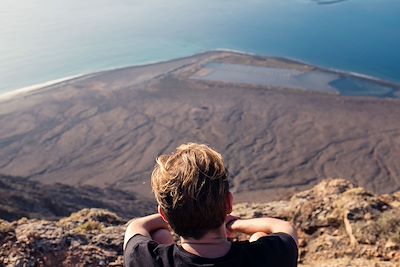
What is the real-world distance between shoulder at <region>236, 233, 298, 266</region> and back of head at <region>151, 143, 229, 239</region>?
230mm

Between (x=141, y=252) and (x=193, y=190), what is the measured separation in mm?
507

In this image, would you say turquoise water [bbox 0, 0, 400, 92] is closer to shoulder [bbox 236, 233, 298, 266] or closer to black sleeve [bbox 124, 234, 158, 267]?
shoulder [bbox 236, 233, 298, 266]

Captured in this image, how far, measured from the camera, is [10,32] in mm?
60844

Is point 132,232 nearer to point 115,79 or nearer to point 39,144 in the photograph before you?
point 39,144

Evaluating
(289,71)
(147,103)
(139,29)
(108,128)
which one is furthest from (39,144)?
(139,29)

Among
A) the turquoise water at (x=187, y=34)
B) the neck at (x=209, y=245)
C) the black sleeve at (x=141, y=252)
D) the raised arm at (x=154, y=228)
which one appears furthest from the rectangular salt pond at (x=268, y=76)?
the neck at (x=209, y=245)

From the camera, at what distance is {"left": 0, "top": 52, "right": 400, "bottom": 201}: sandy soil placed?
3194cm

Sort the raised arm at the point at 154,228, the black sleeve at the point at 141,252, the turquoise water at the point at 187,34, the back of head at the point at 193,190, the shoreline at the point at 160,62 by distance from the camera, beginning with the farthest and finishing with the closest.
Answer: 1. the turquoise water at the point at 187,34
2. the shoreline at the point at 160,62
3. the raised arm at the point at 154,228
4. the black sleeve at the point at 141,252
5. the back of head at the point at 193,190

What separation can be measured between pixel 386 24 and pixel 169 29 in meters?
26.7

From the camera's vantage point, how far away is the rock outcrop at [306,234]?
468 cm

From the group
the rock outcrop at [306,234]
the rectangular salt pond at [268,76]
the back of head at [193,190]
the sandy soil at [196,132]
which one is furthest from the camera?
the rectangular salt pond at [268,76]

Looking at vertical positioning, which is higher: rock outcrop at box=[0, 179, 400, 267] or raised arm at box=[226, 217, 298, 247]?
raised arm at box=[226, 217, 298, 247]

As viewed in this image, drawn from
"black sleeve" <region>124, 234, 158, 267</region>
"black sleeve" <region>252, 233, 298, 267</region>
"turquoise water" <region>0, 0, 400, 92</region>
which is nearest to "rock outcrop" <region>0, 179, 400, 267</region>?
"black sleeve" <region>124, 234, 158, 267</region>

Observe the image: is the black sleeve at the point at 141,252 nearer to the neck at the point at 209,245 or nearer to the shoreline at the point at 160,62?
the neck at the point at 209,245
